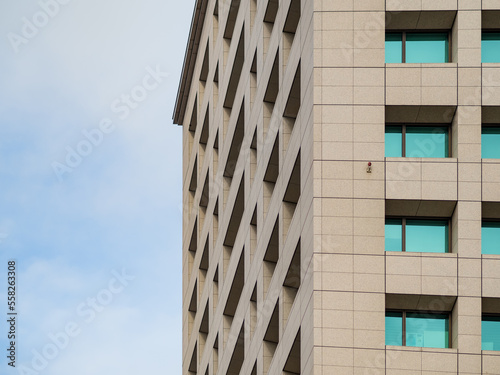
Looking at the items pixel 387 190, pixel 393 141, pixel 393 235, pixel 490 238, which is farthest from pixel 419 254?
pixel 393 141

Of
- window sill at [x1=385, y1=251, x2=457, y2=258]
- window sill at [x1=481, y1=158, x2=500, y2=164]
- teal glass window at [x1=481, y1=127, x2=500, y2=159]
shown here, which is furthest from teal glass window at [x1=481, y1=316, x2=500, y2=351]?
teal glass window at [x1=481, y1=127, x2=500, y2=159]

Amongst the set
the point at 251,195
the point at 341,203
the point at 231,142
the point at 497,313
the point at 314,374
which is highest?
the point at 231,142

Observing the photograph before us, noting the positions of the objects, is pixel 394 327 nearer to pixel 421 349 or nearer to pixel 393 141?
pixel 421 349

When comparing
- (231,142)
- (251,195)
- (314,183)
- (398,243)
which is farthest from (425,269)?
(231,142)

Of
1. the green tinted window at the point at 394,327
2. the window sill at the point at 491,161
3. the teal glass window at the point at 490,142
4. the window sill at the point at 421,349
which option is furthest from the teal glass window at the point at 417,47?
the window sill at the point at 421,349

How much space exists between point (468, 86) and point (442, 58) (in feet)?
6.04

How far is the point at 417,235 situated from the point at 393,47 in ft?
20.6

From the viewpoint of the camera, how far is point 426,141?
4006 centimetres

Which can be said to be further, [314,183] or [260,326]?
[260,326]

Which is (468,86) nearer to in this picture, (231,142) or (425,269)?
(425,269)

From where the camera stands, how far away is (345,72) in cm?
3947

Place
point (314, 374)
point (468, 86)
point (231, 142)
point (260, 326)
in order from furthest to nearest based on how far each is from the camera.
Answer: point (231, 142)
point (260, 326)
point (468, 86)
point (314, 374)

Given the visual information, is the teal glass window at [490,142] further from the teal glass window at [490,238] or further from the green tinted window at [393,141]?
the green tinted window at [393,141]

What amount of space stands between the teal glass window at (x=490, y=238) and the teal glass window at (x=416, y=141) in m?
2.67
